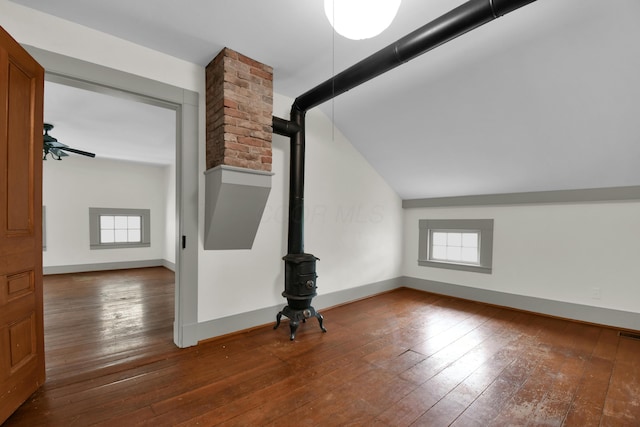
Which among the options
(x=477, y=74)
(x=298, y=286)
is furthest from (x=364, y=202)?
(x=477, y=74)

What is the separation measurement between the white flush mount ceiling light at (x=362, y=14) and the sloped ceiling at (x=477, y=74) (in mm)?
943

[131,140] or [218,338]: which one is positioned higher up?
[131,140]

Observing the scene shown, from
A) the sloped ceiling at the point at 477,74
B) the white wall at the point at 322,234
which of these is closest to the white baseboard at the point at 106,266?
the white wall at the point at 322,234

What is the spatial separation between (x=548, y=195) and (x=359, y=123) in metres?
2.63

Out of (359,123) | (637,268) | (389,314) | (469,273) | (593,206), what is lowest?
(389,314)

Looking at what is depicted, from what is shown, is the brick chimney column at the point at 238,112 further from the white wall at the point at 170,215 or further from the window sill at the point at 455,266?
the white wall at the point at 170,215

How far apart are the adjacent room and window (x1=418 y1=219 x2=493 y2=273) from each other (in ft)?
0.14

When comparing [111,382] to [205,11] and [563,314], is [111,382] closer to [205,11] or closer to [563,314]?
[205,11]

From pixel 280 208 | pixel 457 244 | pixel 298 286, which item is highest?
pixel 280 208

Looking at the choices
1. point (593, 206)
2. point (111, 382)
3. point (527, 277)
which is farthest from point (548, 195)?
point (111, 382)

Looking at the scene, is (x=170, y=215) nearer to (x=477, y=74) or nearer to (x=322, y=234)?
(x=322, y=234)

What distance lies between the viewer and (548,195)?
3721 millimetres

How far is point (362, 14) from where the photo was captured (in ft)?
4.12

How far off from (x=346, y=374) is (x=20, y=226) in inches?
99.0
